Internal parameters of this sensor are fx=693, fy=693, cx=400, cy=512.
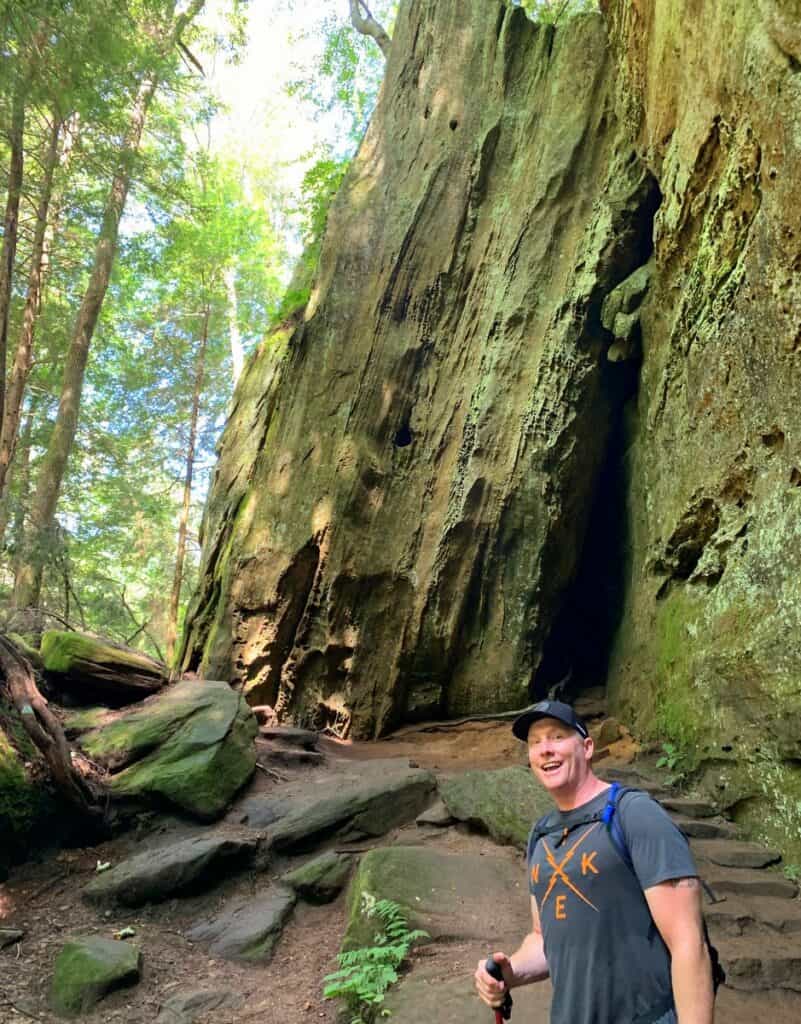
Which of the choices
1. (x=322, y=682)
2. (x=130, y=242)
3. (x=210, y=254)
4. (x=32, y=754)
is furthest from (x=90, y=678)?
(x=210, y=254)

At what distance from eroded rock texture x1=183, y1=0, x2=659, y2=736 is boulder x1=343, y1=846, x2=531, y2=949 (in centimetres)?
472

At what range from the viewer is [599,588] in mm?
10656

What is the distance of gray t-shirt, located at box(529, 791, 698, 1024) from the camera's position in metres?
1.69

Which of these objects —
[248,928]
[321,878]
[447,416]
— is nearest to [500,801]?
[321,878]

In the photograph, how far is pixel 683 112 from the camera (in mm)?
7867

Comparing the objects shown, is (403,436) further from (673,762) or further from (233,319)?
(233,319)

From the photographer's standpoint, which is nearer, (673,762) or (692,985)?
(692,985)

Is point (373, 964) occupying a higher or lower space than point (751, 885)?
lower

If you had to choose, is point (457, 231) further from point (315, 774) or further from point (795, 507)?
point (315, 774)

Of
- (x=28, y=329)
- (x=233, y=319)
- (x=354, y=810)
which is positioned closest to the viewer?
(x=354, y=810)

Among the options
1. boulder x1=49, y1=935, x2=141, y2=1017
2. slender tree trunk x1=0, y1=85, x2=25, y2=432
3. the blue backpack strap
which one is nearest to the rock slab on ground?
boulder x1=49, y1=935, x2=141, y2=1017

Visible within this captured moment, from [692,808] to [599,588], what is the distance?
A: 484cm

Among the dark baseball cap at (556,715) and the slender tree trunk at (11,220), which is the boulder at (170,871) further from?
the slender tree trunk at (11,220)

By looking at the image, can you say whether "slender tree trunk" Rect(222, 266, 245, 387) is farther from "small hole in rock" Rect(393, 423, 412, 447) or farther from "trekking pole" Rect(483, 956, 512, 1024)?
"trekking pole" Rect(483, 956, 512, 1024)
